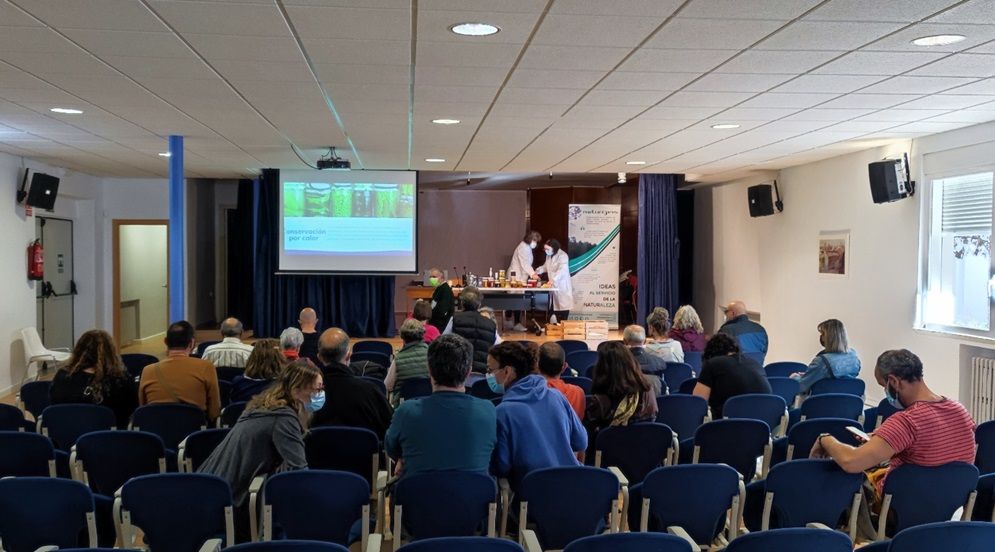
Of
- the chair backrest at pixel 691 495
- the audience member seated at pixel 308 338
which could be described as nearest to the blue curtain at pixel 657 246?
the audience member seated at pixel 308 338

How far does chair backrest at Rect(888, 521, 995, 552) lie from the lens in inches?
99.8

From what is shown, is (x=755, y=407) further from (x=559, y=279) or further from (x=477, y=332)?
(x=559, y=279)

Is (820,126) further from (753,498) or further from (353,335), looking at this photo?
(353,335)

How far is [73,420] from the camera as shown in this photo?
4.79m

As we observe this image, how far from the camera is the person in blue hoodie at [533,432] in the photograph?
381cm

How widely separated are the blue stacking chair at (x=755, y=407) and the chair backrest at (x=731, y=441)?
0.62 metres

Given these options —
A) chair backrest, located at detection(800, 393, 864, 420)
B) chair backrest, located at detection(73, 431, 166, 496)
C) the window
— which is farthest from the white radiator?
chair backrest, located at detection(73, 431, 166, 496)

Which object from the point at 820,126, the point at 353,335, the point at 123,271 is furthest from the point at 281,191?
the point at 820,126

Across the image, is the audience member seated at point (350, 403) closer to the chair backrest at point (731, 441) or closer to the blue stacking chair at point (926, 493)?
the chair backrest at point (731, 441)

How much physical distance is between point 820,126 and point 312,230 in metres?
7.32

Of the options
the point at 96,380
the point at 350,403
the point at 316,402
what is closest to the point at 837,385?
the point at 350,403

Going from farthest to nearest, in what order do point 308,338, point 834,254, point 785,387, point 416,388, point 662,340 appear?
point 834,254, point 308,338, point 662,340, point 785,387, point 416,388

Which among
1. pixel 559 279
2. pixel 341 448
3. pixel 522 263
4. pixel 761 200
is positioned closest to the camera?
pixel 341 448

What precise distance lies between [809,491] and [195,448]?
117 inches
